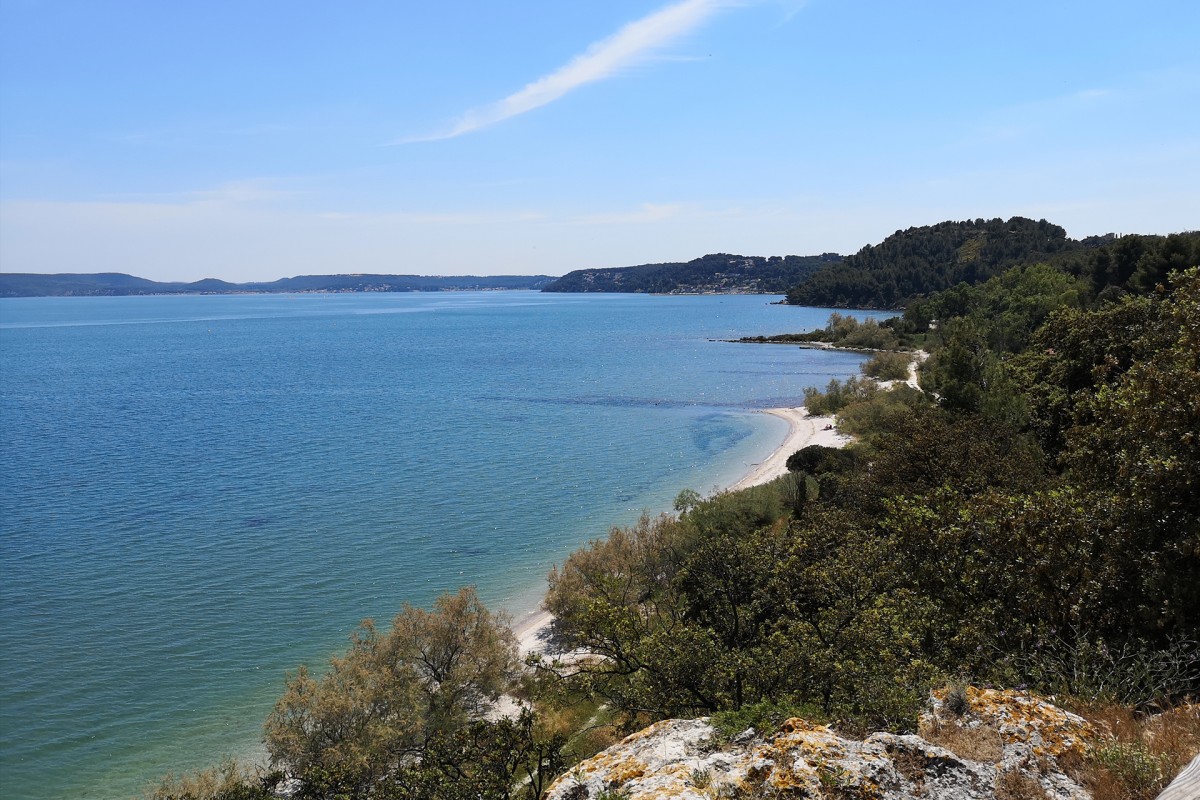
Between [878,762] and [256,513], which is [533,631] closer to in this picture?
[878,762]

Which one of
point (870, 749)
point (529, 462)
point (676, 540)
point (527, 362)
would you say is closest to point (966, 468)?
point (676, 540)

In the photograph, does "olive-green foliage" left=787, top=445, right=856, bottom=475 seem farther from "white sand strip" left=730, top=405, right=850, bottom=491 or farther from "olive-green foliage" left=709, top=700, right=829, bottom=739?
"olive-green foliage" left=709, top=700, right=829, bottom=739

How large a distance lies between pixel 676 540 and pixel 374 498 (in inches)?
1056

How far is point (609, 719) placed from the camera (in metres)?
22.1

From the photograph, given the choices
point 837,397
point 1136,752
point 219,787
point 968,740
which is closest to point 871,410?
point 837,397

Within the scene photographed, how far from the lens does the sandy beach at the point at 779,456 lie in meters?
29.6

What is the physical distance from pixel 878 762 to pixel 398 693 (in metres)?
16.8

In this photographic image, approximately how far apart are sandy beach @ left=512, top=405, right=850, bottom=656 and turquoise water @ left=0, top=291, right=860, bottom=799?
1.70m

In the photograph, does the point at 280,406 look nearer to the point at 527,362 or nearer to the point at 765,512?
the point at 527,362

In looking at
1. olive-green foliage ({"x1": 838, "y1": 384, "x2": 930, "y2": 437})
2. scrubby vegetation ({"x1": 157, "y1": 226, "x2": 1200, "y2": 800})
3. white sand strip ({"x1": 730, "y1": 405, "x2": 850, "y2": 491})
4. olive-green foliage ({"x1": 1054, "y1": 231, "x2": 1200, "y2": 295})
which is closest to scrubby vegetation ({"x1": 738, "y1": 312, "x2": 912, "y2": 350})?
olive-green foliage ({"x1": 1054, "y1": 231, "x2": 1200, "y2": 295})

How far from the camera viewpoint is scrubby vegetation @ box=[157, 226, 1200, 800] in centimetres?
924

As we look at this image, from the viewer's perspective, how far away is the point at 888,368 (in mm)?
95000

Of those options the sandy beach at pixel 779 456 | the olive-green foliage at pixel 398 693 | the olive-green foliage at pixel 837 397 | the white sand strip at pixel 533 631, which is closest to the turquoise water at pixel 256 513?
the white sand strip at pixel 533 631

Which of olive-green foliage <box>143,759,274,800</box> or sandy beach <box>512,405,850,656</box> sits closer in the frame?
olive-green foliage <box>143,759,274,800</box>
